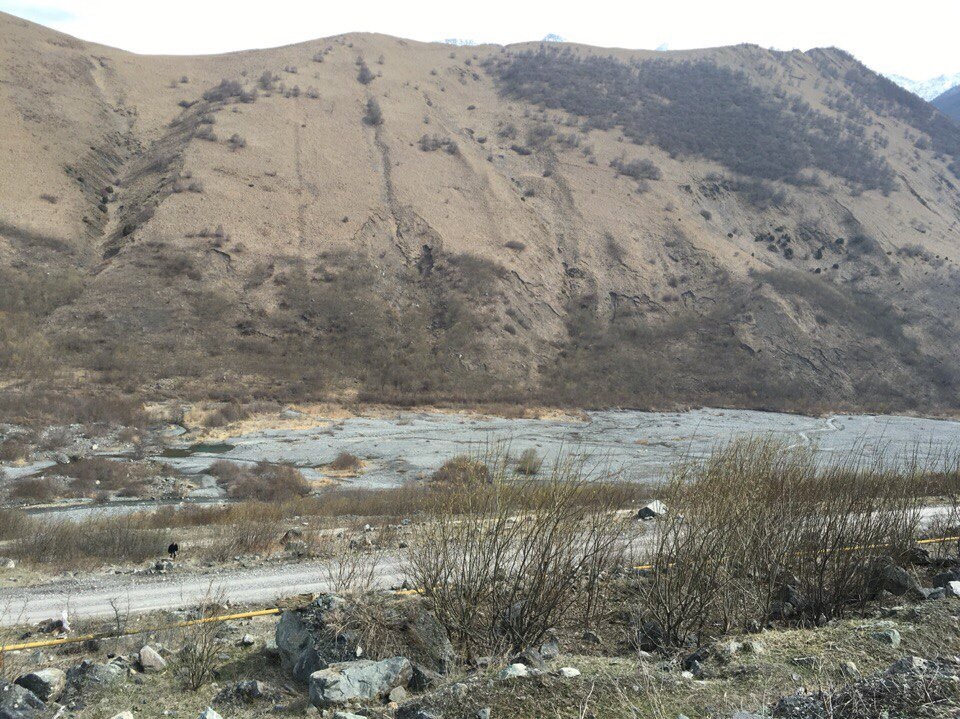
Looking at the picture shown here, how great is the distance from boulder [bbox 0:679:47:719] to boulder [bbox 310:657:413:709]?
248 cm

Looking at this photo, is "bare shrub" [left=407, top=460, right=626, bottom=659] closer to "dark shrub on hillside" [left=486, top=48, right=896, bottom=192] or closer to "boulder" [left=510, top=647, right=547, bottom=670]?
"boulder" [left=510, top=647, right=547, bottom=670]

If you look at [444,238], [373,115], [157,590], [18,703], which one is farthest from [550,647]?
[373,115]

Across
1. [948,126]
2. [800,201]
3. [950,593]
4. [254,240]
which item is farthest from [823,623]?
[948,126]

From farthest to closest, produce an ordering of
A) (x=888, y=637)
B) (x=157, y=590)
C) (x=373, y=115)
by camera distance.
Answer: (x=373, y=115) → (x=157, y=590) → (x=888, y=637)

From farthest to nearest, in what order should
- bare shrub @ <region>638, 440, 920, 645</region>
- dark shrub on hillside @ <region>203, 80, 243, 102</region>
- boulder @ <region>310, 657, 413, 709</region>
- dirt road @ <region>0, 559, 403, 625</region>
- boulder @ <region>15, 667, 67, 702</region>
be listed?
dark shrub on hillside @ <region>203, 80, 243, 102</region> → dirt road @ <region>0, 559, 403, 625</region> → bare shrub @ <region>638, 440, 920, 645</region> → boulder @ <region>15, 667, 67, 702</region> → boulder @ <region>310, 657, 413, 709</region>

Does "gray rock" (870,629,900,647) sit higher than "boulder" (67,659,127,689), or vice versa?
"gray rock" (870,629,900,647)

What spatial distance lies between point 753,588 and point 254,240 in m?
47.7

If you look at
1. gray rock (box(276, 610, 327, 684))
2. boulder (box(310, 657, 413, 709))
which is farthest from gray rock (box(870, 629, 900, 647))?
gray rock (box(276, 610, 327, 684))

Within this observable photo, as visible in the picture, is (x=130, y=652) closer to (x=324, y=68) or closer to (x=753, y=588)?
(x=753, y=588)

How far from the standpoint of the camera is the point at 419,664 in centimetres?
691

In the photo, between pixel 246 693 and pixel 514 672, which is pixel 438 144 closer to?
pixel 246 693

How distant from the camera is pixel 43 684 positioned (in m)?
6.80

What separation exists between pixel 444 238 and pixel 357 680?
50244mm

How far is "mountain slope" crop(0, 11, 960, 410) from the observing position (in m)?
42.6
